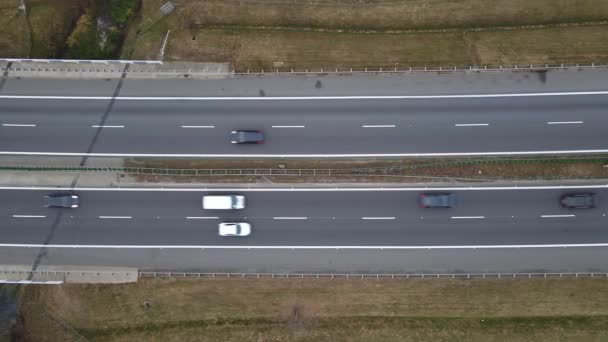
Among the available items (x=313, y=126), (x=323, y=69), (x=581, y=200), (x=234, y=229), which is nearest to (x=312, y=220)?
(x=234, y=229)

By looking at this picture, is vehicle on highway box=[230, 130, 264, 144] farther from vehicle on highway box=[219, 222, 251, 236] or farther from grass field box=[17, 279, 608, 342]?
grass field box=[17, 279, 608, 342]

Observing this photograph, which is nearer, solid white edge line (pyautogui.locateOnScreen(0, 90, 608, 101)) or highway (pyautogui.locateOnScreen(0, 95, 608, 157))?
highway (pyautogui.locateOnScreen(0, 95, 608, 157))

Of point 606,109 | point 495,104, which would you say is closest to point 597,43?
point 606,109

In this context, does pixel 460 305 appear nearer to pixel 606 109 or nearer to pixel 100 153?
pixel 606 109

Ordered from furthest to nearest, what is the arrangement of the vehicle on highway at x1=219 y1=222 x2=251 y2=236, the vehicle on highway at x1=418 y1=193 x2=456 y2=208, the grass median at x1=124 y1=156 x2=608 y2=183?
the vehicle on highway at x1=219 y1=222 x2=251 y2=236 < the grass median at x1=124 y1=156 x2=608 y2=183 < the vehicle on highway at x1=418 y1=193 x2=456 y2=208

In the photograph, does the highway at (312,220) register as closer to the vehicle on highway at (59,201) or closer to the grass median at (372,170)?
the vehicle on highway at (59,201)

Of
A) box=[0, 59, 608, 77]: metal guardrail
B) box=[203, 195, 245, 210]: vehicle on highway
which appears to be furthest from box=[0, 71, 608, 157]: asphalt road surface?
box=[203, 195, 245, 210]: vehicle on highway
